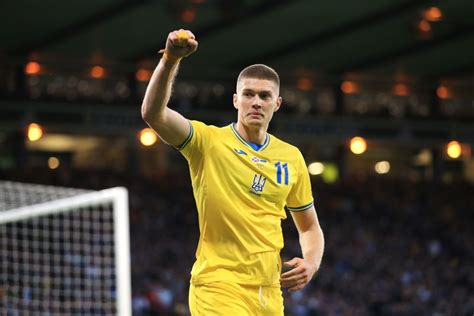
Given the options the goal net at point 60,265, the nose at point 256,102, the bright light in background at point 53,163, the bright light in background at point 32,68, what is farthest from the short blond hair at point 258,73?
the bright light in background at point 53,163

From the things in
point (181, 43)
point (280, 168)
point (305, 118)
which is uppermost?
point (305, 118)

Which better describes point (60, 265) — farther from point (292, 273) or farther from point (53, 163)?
point (292, 273)

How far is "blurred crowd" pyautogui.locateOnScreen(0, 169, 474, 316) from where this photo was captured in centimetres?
2355

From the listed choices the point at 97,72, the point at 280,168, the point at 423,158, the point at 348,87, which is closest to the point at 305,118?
the point at 348,87

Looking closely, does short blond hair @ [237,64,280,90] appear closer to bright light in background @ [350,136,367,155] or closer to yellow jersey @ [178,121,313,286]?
yellow jersey @ [178,121,313,286]

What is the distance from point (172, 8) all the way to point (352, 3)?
3.99 meters

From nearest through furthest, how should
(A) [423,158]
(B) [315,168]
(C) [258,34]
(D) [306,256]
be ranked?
(D) [306,256]
(C) [258,34]
(B) [315,168]
(A) [423,158]

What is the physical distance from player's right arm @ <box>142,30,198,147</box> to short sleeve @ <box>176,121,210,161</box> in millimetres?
49

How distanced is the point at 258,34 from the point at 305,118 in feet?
10.9

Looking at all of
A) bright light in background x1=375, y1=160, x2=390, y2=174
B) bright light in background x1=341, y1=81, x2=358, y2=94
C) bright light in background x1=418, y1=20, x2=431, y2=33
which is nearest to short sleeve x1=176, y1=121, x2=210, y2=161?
bright light in background x1=418, y1=20, x2=431, y2=33

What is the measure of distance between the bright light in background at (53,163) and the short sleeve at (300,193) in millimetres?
20406

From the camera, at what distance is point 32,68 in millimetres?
25688

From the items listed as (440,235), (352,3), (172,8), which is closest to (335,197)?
(440,235)

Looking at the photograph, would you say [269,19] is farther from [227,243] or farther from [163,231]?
[227,243]
